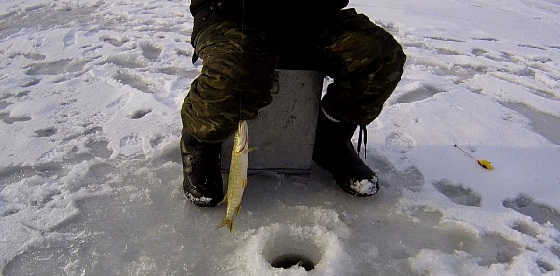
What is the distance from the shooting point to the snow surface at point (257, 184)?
1.41m

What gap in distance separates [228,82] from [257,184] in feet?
1.97

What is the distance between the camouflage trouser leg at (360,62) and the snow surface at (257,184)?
414mm

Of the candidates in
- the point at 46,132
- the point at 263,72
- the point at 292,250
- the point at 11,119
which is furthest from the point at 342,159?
the point at 11,119

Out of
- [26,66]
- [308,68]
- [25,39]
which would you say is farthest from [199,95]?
[25,39]

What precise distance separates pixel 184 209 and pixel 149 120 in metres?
0.79

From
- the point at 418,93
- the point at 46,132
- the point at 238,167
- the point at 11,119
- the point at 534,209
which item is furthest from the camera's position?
the point at 418,93

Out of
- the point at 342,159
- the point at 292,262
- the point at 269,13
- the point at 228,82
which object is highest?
the point at 269,13

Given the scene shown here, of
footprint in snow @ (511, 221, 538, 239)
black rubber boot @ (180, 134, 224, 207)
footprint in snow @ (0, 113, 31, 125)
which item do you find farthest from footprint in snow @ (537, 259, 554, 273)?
footprint in snow @ (0, 113, 31, 125)

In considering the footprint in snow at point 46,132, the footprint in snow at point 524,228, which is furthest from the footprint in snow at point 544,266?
the footprint in snow at point 46,132

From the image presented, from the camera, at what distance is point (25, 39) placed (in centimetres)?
341

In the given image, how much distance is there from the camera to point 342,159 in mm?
1784

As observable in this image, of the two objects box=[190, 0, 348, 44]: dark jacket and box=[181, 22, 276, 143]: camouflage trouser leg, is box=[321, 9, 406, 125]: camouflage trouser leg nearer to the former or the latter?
box=[190, 0, 348, 44]: dark jacket

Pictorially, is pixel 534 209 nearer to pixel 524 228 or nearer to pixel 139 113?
pixel 524 228

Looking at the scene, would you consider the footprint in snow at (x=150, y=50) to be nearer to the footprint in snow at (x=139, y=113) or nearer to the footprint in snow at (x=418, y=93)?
the footprint in snow at (x=139, y=113)
